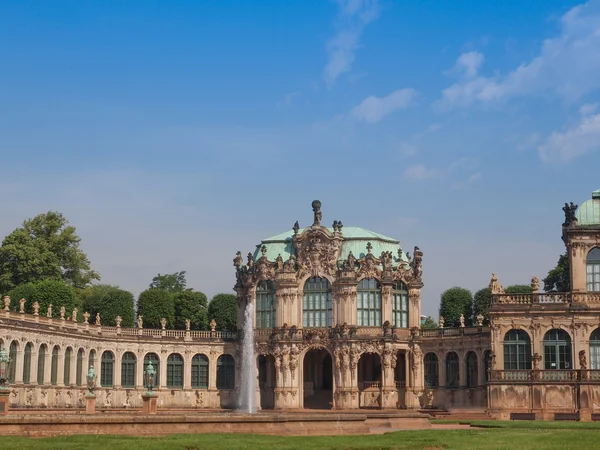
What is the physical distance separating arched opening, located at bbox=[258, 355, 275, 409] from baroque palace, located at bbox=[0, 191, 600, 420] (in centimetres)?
12

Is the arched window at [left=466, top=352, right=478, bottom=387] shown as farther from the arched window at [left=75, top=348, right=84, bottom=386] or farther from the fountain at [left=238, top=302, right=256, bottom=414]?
the arched window at [left=75, top=348, right=84, bottom=386]

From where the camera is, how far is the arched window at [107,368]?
8862cm

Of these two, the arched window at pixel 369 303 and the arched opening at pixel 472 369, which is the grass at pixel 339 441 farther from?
the arched window at pixel 369 303

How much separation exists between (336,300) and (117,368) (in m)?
19.4

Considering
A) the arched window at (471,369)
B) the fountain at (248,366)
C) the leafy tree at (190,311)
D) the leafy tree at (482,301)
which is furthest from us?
the leafy tree at (190,311)

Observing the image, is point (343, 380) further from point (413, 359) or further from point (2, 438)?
point (2, 438)

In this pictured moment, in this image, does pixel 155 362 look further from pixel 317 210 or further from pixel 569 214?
pixel 569 214

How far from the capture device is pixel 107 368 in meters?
89.2

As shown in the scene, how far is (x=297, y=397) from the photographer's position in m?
87.5

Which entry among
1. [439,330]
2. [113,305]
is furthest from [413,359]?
[113,305]

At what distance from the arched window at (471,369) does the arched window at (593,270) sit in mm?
12728

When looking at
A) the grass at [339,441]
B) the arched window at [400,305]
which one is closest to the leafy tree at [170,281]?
the arched window at [400,305]

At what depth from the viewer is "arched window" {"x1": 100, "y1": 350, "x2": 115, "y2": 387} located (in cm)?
8862

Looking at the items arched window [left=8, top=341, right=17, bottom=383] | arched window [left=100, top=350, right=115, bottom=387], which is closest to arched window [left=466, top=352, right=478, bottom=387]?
arched window [left=100, top=350, right=115, bottom=387]
